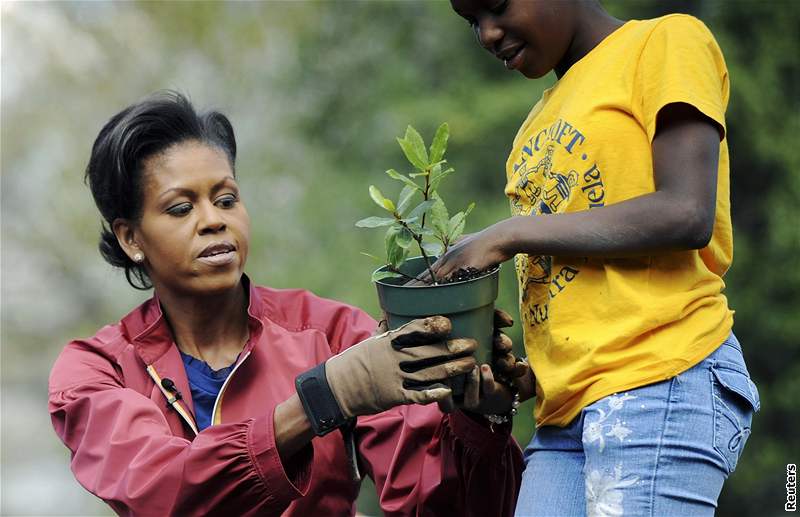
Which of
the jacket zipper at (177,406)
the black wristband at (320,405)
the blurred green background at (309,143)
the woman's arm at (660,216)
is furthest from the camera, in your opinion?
the blurred green background at (309,143)

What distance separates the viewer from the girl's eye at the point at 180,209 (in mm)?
2533

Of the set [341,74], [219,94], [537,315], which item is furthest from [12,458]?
[537,315]

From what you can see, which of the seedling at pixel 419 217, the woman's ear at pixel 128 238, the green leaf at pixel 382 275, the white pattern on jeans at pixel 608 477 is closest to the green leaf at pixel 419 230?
the seedling at pixel 419 217

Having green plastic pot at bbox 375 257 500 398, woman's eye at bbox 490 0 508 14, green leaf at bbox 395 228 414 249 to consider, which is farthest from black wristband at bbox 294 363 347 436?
woman's eye at bbox 490 0 508 14

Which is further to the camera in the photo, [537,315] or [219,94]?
[219,94]

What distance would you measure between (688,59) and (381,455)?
120 centimetres

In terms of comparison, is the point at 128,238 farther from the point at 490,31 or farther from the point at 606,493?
the point at 606,493

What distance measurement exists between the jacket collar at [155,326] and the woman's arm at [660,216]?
0.97m

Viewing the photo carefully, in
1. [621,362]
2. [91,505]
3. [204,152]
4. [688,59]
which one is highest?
[204,152]

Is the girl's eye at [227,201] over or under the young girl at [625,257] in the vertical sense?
over

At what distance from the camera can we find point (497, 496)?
2.35m

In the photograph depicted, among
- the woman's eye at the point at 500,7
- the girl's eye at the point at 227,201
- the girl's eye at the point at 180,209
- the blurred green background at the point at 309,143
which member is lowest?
the blurred green background at the point at 309,143

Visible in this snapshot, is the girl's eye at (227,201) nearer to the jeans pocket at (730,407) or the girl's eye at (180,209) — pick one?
the girl's eye at (180,209)

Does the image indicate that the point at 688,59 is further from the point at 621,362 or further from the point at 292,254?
the point at 292,254
